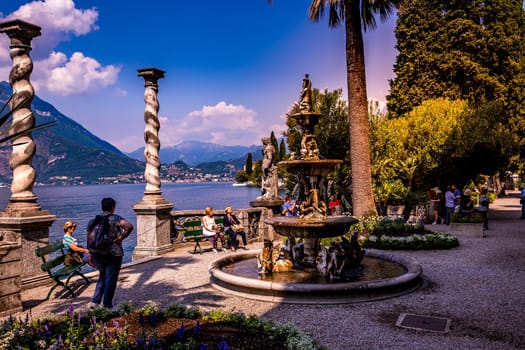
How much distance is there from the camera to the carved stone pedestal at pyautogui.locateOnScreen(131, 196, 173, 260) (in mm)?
12922

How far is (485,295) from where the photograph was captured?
795 centimetres

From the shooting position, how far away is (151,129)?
13461mm

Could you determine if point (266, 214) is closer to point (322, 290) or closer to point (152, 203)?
point (152, 203)

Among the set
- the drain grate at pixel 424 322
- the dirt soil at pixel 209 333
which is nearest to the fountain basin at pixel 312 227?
the drain grate at pixel 424 322

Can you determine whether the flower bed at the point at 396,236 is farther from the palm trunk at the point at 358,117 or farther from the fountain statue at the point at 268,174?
the fountain statue at the point at 268,174

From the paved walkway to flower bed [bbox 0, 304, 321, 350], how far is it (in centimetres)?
113

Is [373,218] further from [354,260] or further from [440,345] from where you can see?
[440,345]

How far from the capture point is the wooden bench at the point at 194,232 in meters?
13.4

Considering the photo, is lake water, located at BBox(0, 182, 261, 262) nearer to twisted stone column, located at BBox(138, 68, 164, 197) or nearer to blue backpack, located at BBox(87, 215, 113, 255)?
twisted stone column, located at BBox(138, 68, 164, 197)

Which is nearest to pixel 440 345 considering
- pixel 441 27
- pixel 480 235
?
pixel 480 235

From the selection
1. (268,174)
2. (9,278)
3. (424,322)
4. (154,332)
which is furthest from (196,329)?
(268,174)

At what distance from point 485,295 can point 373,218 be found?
25.0ft

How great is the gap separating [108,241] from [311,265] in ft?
15.2

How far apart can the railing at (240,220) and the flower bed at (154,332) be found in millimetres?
8182
